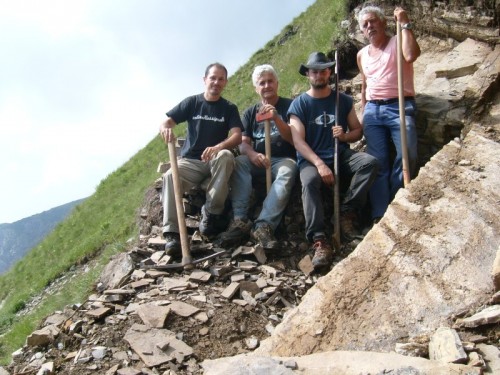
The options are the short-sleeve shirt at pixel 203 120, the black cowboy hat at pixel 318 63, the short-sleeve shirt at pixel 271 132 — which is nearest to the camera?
the black cowboy hat at pixel 318 63

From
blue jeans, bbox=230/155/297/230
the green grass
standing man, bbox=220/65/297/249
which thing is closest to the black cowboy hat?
standing man, bbox=220/65/297/249

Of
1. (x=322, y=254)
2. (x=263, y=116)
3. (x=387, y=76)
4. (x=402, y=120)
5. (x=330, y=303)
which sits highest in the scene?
(x=387, y=76)

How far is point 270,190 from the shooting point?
5.97 m

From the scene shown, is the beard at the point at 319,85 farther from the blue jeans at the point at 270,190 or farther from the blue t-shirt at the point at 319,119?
the blue jeans at the point at 270,190

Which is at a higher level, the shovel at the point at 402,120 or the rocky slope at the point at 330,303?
the shovel at the point at 402,120

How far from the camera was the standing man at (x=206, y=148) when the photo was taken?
19.2 ft

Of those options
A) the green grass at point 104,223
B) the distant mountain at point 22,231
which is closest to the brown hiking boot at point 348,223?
the green grass at point 104,223

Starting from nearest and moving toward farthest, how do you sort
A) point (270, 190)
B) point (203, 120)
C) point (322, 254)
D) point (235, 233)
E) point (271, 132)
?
point (322, 254) < point (235, 233) < point (270, 190) < point (203, 120) < point (271, 132)

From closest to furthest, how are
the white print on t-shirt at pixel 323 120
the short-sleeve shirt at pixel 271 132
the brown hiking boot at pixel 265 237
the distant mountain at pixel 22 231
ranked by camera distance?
1. the brown hiking boot at pixel 265 237
2. the white print on t-shirt at pixel 323 120
3. the short-sleeve shirt at pixel 271 132
4. the distant mountain at pixel 22 231

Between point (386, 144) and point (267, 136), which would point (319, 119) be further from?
point (386, 144)

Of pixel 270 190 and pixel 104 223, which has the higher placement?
pixel 104 223

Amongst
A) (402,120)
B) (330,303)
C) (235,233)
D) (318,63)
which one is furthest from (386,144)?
(330,303)

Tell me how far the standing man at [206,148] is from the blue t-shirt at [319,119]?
883mm

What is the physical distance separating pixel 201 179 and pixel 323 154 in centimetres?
165
